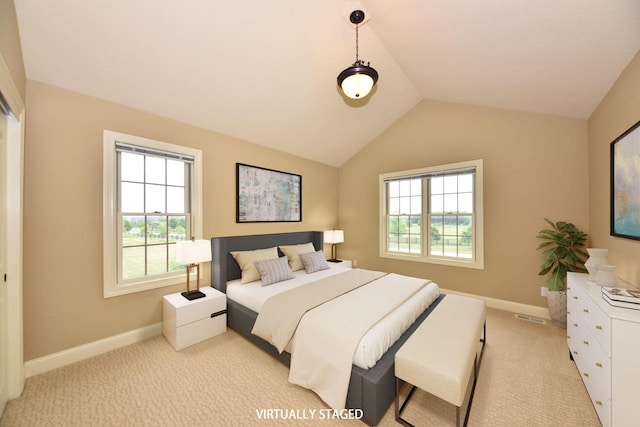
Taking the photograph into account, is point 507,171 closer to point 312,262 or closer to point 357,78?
point 357,78

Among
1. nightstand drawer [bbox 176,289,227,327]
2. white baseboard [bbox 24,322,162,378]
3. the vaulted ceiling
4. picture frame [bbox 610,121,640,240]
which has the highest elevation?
the vaulted ceiling

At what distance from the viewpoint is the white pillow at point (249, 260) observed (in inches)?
120

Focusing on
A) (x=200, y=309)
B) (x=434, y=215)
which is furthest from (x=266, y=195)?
(x=434, y=215)

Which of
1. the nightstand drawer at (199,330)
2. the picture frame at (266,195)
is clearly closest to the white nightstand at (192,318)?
the nightstand drawer at (199,330)

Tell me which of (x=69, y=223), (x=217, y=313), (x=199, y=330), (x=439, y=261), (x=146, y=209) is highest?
(x=146, y=209)

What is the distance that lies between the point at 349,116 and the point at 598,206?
10.6 ft

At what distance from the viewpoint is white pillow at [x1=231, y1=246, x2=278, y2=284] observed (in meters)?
3.04

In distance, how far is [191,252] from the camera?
2.64m

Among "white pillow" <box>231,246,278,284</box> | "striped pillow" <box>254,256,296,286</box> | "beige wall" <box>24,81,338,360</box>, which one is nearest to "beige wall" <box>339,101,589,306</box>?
"striped pillow" <box>254,256,296,286</box>

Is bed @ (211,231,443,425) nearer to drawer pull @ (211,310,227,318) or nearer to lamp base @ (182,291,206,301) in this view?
drawer pull @ (211,310,227,318)

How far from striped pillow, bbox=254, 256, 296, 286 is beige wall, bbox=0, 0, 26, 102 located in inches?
95.8

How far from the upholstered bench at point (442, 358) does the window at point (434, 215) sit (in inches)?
74.7

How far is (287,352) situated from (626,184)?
319 centimetres

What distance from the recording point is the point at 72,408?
5.65 ft
